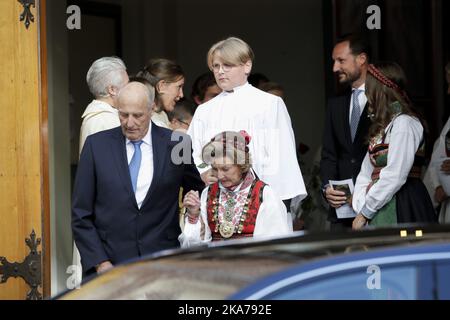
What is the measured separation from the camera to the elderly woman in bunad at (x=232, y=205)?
6352mm

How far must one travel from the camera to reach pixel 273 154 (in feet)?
23.8

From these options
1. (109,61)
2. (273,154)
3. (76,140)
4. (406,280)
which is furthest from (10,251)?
(406,280)

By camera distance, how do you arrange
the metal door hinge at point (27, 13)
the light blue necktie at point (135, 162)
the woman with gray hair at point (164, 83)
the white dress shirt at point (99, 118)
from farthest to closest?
the woman with gray hair at point (164, 83) → the metal door hinge at point (27, 13) → the white dress shirt at point (99, 118) → the light blue necktie at point (135, 162)

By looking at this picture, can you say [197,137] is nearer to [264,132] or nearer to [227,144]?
[264,132]

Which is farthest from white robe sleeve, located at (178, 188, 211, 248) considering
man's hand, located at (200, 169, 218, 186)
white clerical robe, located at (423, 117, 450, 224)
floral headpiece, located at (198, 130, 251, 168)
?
white clerical robe, located at (423, 117, 450, 224)

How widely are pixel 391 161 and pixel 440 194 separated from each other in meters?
1.41

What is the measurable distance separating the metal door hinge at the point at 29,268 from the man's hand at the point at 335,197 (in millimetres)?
1903

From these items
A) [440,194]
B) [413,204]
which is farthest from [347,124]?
[440,194]

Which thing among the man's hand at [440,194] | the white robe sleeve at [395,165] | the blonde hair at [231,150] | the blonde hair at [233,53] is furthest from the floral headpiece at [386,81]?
the blonde hair at [231,150]

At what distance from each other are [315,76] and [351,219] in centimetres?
444

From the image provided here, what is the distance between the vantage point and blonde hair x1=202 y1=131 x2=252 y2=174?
6383 millimetres

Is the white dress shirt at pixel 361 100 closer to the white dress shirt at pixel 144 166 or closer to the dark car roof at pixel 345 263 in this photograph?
the white dress shirt at pixel 144 166

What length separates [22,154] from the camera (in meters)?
7.89

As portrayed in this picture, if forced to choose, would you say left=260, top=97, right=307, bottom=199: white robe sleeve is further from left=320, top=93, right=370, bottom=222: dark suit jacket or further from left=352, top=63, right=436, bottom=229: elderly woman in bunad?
left=320, top=93, right=370, bottom=222: dark suit jacket
